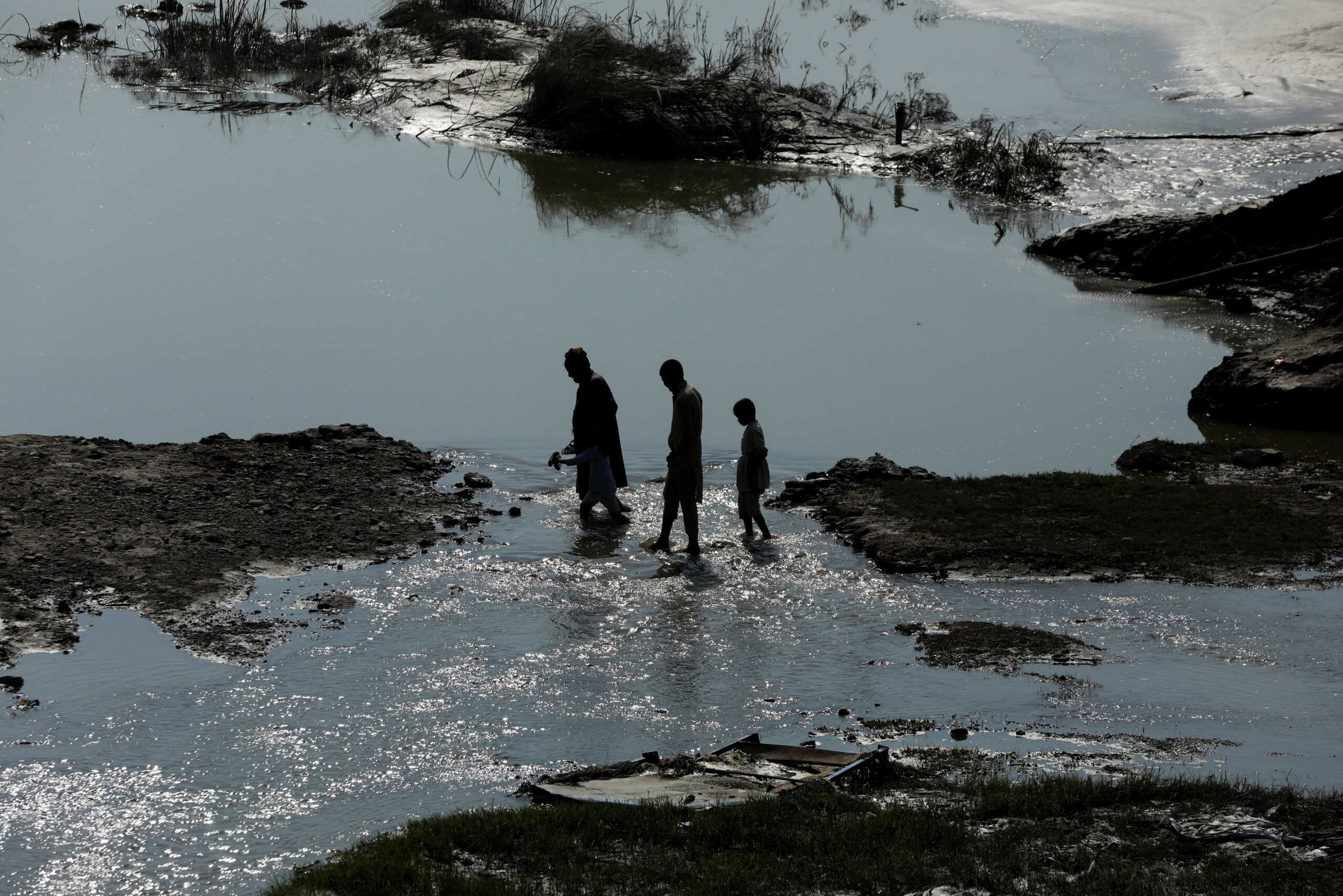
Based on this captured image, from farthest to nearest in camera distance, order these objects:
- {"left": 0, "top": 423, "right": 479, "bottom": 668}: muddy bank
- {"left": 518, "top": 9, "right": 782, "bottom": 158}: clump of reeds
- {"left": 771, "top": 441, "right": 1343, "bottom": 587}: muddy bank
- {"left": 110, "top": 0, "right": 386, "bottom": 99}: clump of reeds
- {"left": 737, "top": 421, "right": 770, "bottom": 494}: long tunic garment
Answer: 1. {"left": 110, "top": 0, "right": 386, "bottom": 99}: clump of reeds
2. {"left": 518, "top": 9, "right": 782, "bottom": 158}: clump of reeds
3. {"left": 737, "top": 421, "right": 770, "bottom": 494}: long tunic garment
4. {"left": 771, "top": 441, "right": 1343, "bottom": 587}: muddy bank
5. {"left": 0, "top": 423, "right": 479, "bottom": 668}: muddy bank

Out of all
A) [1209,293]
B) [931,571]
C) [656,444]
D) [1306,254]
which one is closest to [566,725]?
[931,571]

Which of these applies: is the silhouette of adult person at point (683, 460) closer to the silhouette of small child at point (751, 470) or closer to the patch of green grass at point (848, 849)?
the silhouette of small child at point (751, 470)

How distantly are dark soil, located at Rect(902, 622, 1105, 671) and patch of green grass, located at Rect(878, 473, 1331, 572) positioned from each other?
1.66 meters

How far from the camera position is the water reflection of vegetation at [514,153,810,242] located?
24.5 meters

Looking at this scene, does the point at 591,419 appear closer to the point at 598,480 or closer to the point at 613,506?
the point at 598,480

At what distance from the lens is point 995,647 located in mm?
9047

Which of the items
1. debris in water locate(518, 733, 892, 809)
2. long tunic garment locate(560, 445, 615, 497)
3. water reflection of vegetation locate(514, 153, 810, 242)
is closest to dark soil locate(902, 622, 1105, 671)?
debris in water locate(518, 733, 892, 809)

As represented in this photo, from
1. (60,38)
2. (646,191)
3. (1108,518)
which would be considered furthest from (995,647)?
(60,38)

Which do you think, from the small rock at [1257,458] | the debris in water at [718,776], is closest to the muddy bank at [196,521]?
the debris in water at [718,776]

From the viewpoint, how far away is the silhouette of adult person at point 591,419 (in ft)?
40.8

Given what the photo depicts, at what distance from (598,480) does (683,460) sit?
1163 millimetres

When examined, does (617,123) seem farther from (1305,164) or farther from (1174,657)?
(1174,657)

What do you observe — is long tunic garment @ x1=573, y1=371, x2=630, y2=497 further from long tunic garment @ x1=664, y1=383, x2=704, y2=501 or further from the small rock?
the small rock

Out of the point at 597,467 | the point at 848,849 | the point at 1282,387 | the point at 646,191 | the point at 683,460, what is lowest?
the point at 848,849
